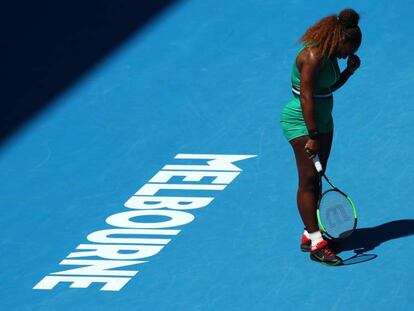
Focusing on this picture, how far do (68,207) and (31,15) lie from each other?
15.4 feet

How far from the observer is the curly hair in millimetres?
8883

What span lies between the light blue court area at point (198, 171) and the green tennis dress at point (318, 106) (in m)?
1.06

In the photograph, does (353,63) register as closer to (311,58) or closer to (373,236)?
(311,58)

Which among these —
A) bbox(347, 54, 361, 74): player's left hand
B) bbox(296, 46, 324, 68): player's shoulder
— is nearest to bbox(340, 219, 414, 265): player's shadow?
bbox(347, 54, 361, 74): player's left hand

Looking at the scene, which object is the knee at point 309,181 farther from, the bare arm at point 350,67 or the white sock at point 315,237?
the bare arm at point 350,67

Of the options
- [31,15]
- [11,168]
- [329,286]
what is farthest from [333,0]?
[329,286]

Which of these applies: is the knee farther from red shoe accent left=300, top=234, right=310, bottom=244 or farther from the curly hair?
the curly hair

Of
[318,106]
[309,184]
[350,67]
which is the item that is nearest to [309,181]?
[309,184]

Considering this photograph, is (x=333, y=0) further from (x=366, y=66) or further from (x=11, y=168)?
(x=11, y=168)

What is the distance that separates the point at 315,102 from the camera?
9.08 metres

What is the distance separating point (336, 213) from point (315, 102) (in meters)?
→ 0.90

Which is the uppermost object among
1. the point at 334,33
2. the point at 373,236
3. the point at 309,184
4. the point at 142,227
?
the point at 334,33

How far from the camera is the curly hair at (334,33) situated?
8.88m

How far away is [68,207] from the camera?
10.5 meters
